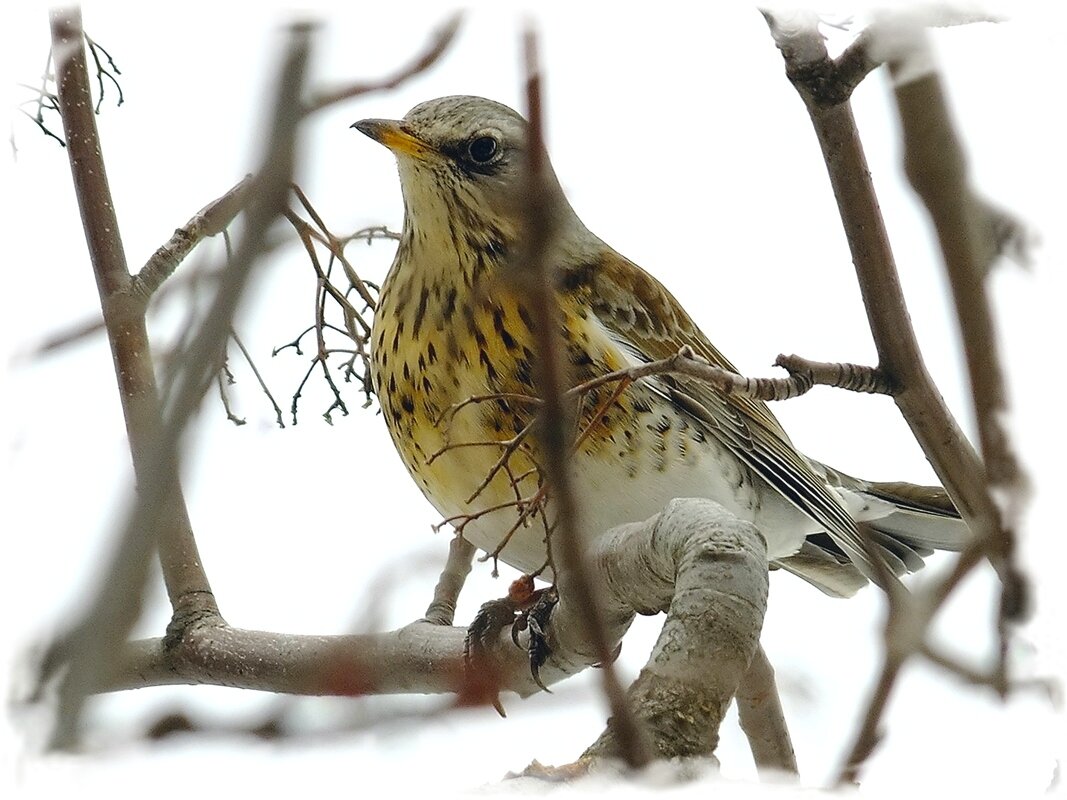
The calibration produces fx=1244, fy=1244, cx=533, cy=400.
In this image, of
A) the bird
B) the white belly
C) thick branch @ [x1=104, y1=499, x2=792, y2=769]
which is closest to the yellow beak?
the bird

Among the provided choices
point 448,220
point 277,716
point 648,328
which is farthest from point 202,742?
point 648,328

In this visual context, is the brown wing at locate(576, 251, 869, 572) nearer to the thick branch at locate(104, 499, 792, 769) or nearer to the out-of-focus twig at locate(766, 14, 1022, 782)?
the thick branch at locate(104, 499, 792, 769)

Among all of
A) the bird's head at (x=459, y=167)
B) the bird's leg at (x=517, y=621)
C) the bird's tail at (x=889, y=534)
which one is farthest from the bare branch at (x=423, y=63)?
the bird's tail at (x=889, y=534)

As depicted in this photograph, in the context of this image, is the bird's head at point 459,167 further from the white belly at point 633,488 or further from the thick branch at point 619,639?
the thick branch at point 619,639

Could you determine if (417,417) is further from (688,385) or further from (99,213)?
(99,213)

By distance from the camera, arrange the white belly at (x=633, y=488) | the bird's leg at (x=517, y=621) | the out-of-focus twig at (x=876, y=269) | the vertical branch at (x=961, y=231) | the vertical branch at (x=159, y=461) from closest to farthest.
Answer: the vertical branch at (x=159, y=461), the vertical branch at (x=961, y=231), the out-of-focus twig at (x=876, y=269), the bird's leg at (x=517, y=621), the white belly at (x=633, y=488)

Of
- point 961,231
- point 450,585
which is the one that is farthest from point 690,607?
point 450,585
